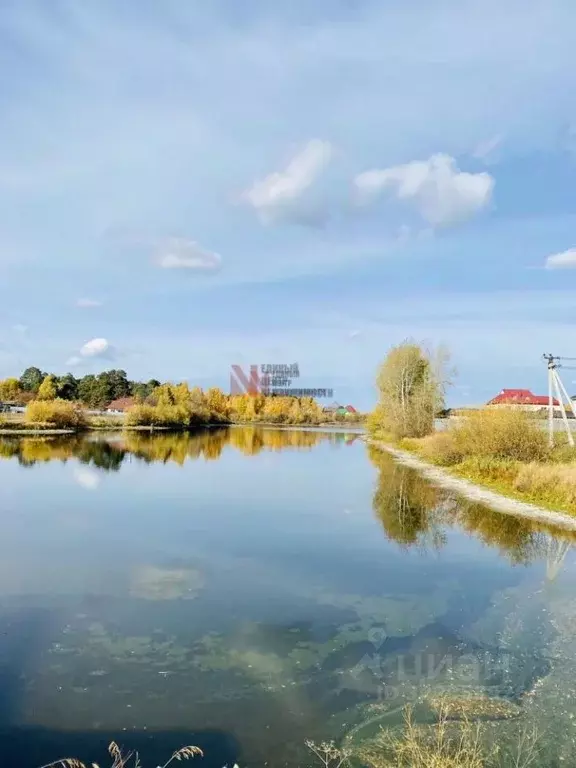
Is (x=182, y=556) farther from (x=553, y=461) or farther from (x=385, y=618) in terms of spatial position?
(x=553, y=461)

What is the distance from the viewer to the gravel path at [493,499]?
16.5m

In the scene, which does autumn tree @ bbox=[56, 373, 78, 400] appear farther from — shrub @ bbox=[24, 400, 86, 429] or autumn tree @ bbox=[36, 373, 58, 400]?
shrub @ bbox=[24, 400, 86, 429]

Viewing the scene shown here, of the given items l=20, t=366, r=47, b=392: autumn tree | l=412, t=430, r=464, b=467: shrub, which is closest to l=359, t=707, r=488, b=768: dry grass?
l=412, t=430, r=464, b=467: shrub

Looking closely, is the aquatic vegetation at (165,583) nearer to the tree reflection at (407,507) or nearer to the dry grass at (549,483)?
the tree reflection at (407,507)

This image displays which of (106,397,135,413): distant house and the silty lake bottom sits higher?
(106,397,135,413): distant house

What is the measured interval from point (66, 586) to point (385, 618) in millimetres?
5265

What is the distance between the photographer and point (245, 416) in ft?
332

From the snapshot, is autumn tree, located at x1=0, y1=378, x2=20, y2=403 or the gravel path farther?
autumn tree, located at x1=0, y1=378, x2=20, y2=403

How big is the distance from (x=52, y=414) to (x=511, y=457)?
45.6 metres

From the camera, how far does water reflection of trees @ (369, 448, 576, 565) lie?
46.5ft

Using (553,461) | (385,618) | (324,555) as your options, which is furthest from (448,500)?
(385,618)

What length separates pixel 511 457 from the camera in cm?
2475

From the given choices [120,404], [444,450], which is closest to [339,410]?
[120,404]

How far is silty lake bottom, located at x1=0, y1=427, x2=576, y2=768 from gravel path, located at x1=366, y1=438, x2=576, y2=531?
0.81 meters
